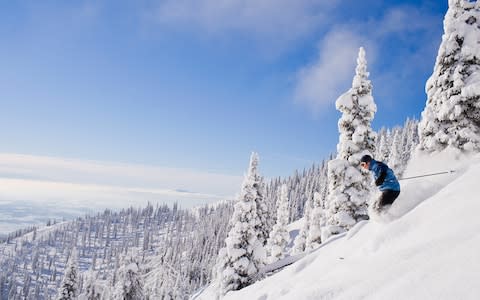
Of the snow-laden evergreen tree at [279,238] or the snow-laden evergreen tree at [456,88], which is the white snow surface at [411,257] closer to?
the snow-laden evergreen tree at [456,88]

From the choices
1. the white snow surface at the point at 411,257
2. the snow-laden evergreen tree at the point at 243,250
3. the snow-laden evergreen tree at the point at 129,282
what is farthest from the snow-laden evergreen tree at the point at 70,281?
the white snow surface at the point at 411,257

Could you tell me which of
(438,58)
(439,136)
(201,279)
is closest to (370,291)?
(439,136)

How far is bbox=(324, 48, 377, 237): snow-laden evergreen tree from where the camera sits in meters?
20.4

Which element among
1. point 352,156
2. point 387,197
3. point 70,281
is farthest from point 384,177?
point 70,281

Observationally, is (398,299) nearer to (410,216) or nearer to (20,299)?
(410,216)

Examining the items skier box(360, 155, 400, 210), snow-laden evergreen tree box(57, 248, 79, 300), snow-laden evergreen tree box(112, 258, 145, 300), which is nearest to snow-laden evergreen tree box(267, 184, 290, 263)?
snow-laden evergreen tree box(112, 258, 145, 300)

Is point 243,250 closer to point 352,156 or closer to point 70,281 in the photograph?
point 352,156

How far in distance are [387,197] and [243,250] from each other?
14610 millimetres

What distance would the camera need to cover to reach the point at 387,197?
964 centimetres

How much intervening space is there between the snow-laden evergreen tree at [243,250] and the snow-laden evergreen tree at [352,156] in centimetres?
509

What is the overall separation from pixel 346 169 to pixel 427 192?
10.8 meters

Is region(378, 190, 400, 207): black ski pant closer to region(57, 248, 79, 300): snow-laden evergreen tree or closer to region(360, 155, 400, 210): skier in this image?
region(360, 155, 400, 210): skier

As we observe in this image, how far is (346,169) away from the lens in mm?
20750

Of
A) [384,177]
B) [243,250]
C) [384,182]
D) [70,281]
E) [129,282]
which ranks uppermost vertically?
[384,177]
